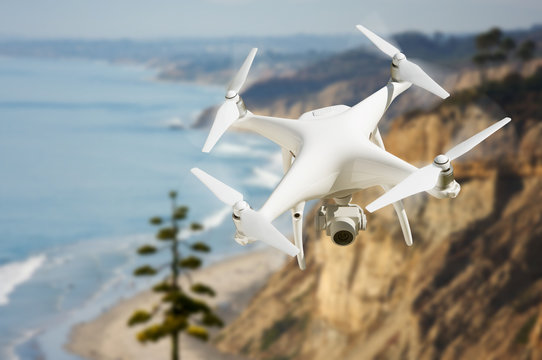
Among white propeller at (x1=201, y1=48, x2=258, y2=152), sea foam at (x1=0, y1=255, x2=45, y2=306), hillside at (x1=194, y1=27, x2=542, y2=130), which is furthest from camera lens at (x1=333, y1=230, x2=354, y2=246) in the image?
hillside at (x1=194, y1=27, x2=542, y2=130)

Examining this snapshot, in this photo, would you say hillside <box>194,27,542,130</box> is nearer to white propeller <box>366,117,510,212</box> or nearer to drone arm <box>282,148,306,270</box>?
drone arm <box>282,148,306,270</box>

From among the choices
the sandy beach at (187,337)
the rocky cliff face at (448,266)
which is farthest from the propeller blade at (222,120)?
the sandy beach at (187,337)

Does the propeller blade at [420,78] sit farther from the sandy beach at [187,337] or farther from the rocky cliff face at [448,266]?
the sandy beach at [187,337]

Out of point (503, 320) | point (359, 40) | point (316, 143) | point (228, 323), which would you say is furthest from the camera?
point (228, 323)

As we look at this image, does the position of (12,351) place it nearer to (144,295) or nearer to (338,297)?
(144,295)

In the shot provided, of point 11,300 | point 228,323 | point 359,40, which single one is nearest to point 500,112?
point 228,323
